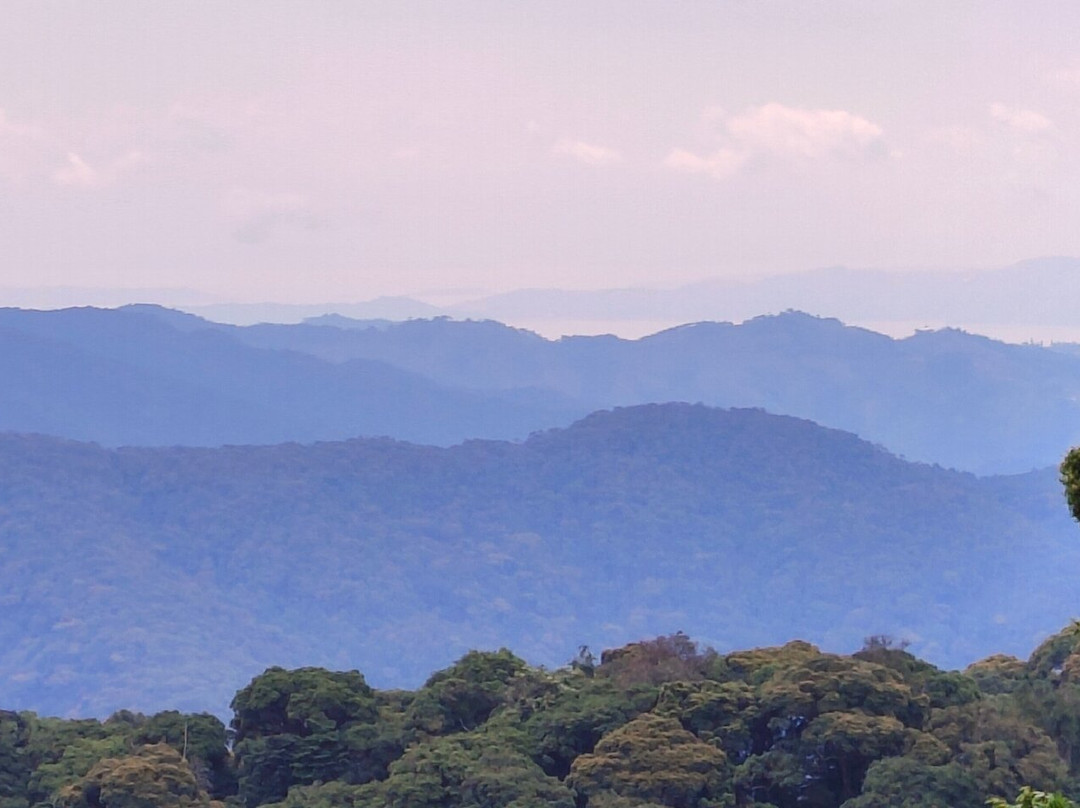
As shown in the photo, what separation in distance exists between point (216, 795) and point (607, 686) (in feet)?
29.0

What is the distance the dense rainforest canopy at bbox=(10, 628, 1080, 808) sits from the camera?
3656 centimetres

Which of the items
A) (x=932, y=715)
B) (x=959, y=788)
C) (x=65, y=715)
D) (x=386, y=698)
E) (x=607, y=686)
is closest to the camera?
(x=959, y=788)

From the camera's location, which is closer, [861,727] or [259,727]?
[861,727]

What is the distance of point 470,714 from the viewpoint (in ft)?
141

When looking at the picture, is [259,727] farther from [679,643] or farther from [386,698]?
[679,643]

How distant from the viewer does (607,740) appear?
37.9 meters

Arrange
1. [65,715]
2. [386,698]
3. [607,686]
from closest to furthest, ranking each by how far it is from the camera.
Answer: [607,686]
[386,698]
[65,715]

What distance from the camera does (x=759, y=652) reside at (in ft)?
140

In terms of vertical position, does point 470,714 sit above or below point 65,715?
below

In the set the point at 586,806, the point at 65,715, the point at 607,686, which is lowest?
the point at 586,806

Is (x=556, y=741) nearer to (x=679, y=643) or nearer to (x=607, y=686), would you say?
(x=607, y=686)

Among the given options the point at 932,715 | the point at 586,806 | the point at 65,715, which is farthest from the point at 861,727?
the point at 65,715

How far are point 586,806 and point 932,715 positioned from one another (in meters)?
7.15

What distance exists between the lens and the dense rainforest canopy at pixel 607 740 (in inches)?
1439
